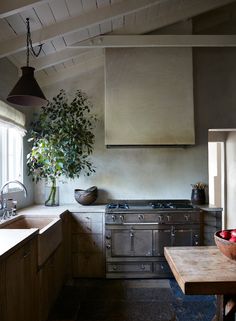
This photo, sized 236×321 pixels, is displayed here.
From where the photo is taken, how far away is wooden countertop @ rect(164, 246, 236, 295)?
1.40m

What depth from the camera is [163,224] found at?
332 centimetres

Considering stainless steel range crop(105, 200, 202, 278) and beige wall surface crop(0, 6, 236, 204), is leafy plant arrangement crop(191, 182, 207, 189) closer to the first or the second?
beige wall surface crop(0, 6, 236, 204)

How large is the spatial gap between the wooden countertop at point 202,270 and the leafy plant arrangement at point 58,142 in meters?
1.89

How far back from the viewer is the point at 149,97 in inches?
142

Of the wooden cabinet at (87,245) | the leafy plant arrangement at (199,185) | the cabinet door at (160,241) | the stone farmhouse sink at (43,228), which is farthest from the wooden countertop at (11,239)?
the leafy plant arrangement at (199,185)

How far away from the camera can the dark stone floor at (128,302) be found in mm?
2601

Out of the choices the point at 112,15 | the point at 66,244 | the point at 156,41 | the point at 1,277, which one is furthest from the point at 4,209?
the point at 156,41

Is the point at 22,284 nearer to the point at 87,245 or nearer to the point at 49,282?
the point at 49,282

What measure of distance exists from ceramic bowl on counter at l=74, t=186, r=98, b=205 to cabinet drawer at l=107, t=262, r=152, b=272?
79cm

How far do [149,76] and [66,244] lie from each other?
226cm

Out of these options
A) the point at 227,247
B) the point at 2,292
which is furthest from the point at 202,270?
the point at 2,292

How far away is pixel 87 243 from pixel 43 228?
908 mm

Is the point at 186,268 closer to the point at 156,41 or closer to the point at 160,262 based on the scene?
the point at 160,262

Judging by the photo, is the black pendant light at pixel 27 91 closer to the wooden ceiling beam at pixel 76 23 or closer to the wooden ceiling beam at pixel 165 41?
the wooden ceiling beam at pixel 76 23
